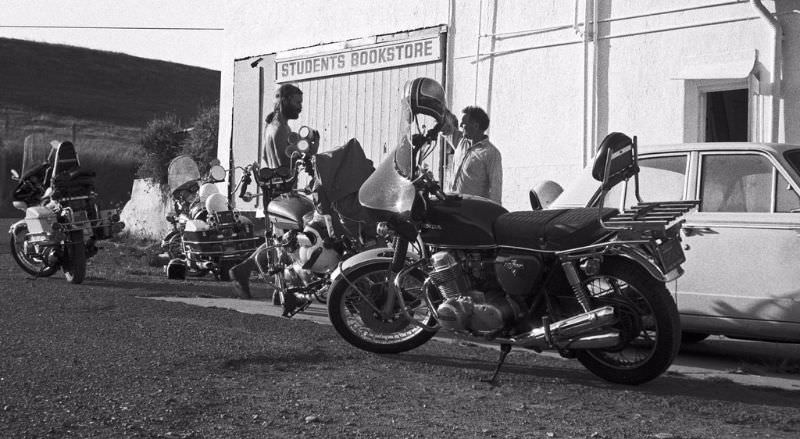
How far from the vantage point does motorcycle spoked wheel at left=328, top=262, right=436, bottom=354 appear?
7098mm

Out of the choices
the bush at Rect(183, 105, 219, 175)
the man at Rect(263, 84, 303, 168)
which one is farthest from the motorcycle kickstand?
the bush at Rect(183, 105, 219, 175)

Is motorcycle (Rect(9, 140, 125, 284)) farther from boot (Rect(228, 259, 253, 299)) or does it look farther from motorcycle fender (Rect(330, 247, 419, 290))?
motorcycle fender (Rect(330, 247, 419, 290))

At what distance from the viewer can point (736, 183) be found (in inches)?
300

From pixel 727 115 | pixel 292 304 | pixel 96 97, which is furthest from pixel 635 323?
pixel 96 97

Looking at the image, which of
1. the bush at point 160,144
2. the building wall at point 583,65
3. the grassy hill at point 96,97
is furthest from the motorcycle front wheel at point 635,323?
the grassy hill at point 96,97

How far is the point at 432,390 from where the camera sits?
599cm

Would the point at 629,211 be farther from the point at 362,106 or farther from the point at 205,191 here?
the point at 362,106

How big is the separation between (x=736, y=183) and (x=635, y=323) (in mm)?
2004

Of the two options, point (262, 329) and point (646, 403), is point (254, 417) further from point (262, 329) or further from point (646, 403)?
point (262, 329)

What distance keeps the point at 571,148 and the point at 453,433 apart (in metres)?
7.79

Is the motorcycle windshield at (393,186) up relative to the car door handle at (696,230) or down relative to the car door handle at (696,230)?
up

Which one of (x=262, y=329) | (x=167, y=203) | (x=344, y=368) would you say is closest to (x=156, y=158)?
(x=167, y=203)

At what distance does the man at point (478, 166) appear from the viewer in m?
8.95

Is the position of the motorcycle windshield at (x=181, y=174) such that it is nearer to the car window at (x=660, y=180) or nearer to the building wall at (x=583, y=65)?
the building wall at (x=583, y=65)
